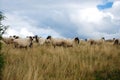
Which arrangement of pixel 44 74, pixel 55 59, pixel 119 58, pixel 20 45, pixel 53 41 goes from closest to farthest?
pixel 44 74 → pixel 55 59 → pixel 119 58 → pixel 20 45 → pixel 53 41

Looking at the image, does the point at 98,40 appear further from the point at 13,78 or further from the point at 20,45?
the point at 13,78

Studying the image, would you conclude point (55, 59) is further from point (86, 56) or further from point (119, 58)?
point (119, 58)

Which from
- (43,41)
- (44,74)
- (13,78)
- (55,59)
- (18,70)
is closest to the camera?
(13,78)

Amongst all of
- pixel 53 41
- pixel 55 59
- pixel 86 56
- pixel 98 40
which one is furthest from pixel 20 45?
pixel 98 40

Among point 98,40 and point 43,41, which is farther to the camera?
point 98,40

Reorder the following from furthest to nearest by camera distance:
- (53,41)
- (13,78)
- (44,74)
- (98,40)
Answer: (98,40), (53,41), (44,74), (13,78)

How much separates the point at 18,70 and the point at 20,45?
1443cm

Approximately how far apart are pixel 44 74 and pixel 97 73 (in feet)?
8.57

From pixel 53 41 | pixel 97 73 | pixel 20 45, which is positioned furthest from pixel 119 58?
pixel 53 41

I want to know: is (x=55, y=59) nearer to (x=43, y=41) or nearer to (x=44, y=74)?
(x=44, y=74)

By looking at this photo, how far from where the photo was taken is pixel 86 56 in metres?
17.3

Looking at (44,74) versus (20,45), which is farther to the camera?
(20,45)

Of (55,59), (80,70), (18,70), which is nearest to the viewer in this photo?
(18,70)

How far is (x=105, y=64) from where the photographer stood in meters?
14.9
